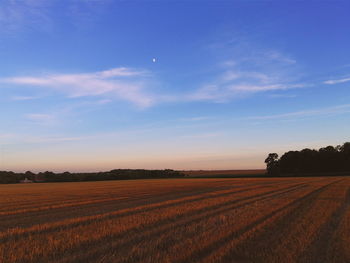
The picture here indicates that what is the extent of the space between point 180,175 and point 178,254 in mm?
129451

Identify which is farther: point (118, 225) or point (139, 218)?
point (139, 218)

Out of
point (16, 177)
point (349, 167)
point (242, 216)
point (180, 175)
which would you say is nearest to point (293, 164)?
point (349, 167)

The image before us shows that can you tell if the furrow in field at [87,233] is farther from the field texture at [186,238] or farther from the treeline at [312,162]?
the treeline at [312,162]

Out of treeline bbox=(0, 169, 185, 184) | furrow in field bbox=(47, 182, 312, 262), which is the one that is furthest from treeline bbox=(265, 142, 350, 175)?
furrow in field bbox=(47, 182, 312, 262)

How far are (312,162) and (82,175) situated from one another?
84.7m

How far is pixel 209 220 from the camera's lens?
12797 millimetres

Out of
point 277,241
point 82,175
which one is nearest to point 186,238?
point 277,241

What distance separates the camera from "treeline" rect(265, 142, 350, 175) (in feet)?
375

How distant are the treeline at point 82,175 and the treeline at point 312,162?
3921cm

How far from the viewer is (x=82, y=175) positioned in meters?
124

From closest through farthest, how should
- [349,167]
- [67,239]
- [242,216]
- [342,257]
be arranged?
[342,257], [67,239], [242,216], [349,167]

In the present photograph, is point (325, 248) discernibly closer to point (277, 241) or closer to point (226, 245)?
point (277, 241)

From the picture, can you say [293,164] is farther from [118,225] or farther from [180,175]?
[118,225]

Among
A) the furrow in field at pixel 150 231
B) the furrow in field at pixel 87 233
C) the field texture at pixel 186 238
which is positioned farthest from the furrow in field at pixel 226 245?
the furrow in field at pixel 87 233
